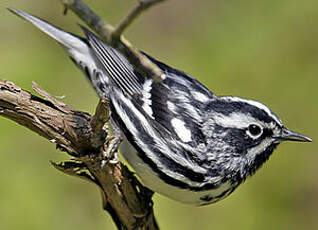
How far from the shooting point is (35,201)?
12.4ft

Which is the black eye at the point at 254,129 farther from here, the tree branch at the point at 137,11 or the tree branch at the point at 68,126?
the tree branch at the point at 137,11

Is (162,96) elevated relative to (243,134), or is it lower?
elevated

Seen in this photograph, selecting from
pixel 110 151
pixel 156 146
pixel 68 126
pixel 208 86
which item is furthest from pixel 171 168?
pixel 208 86

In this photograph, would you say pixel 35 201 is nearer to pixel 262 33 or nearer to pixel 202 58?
pixel 202 58

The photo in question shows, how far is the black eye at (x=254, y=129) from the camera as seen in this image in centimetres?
298

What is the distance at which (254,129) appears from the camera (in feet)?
9.82

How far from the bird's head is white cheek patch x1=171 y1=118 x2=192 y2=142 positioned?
131 millimetres

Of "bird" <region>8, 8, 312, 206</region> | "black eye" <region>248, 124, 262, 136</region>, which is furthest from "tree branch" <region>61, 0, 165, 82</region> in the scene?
"black eye" <region>248, 124, 262, 136</region>

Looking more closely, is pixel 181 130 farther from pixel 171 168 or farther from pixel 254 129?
pixel 254 129

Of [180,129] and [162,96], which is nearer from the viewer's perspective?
[180,129]

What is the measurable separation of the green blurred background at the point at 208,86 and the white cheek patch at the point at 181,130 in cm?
104

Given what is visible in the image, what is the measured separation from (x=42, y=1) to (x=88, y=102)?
95 cm

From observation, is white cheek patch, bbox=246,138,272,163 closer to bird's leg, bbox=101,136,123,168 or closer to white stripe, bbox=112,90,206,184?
white stripe, bbox=112,90,206,184

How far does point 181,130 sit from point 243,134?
317 millimetres
